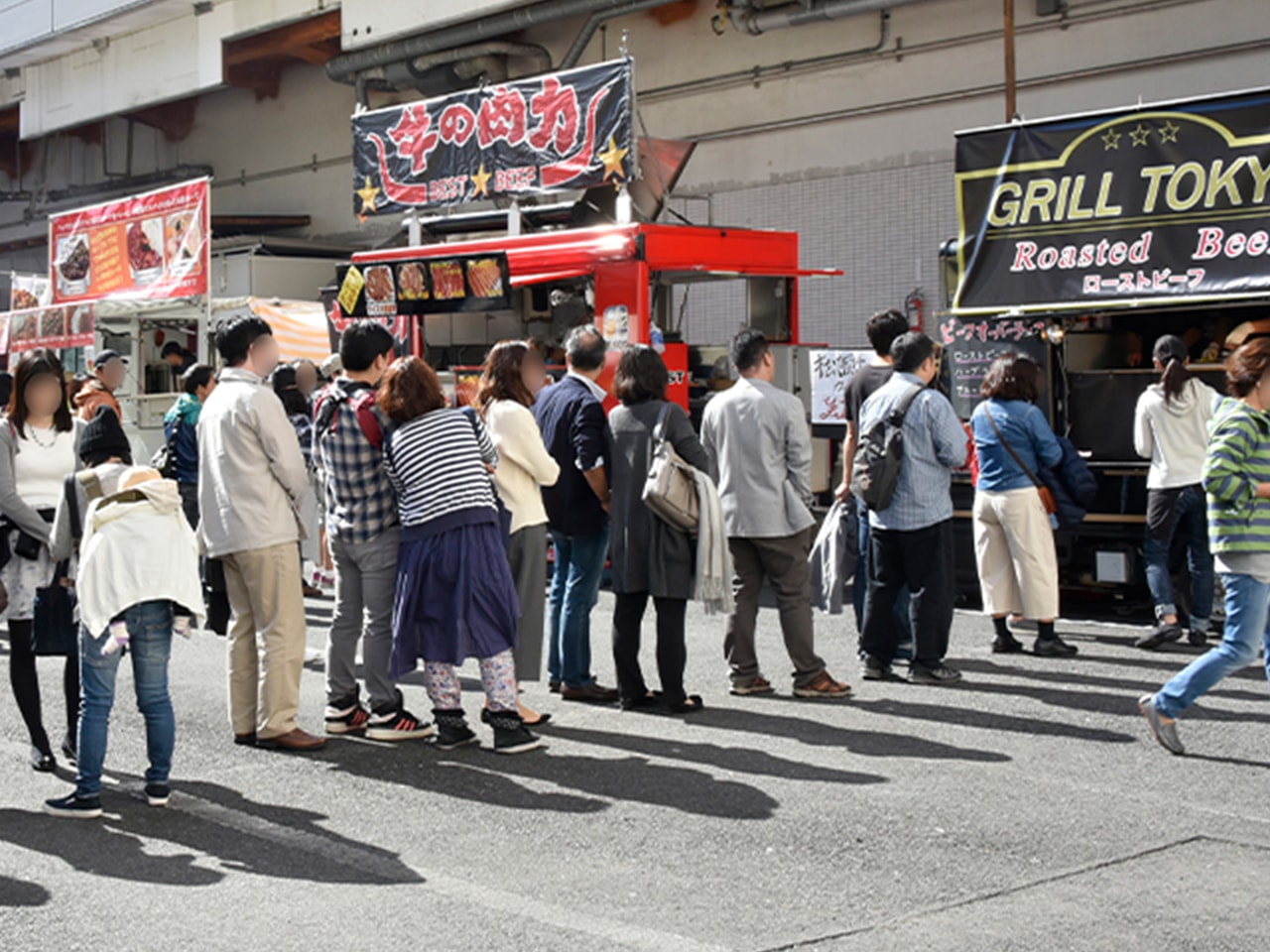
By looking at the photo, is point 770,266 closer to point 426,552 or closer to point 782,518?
point 782,518

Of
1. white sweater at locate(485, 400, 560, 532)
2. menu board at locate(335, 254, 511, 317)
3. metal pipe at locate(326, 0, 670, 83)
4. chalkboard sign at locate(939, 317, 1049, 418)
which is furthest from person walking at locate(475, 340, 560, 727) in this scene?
metal pipe at locate(326, 0, 670, 83)

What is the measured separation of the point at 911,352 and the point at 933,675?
5.71ft

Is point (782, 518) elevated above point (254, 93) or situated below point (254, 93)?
below

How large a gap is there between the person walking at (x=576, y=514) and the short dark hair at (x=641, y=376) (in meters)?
0.24

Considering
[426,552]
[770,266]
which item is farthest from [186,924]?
[770,266]

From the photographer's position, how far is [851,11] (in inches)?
708

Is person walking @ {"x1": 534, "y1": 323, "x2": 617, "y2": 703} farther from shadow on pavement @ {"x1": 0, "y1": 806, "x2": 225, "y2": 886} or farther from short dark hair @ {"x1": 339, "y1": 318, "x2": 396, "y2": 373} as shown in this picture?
shadow on pavement @ {"x1": 0, "y1": 806, "x2": 225, "y2": 886}

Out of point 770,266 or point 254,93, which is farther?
point 254,93

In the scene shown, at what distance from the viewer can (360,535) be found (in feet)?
23.9

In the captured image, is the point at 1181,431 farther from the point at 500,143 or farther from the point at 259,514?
the point at 500,143

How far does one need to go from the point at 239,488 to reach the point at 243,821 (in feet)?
5.17

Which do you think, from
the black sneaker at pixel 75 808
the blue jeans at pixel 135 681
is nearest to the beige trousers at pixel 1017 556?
the blue jeans at pixel 135 681

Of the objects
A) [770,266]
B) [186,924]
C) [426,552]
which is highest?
[770,266]

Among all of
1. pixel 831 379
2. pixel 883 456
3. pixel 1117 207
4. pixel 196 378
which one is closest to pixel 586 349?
pixel 883 456
